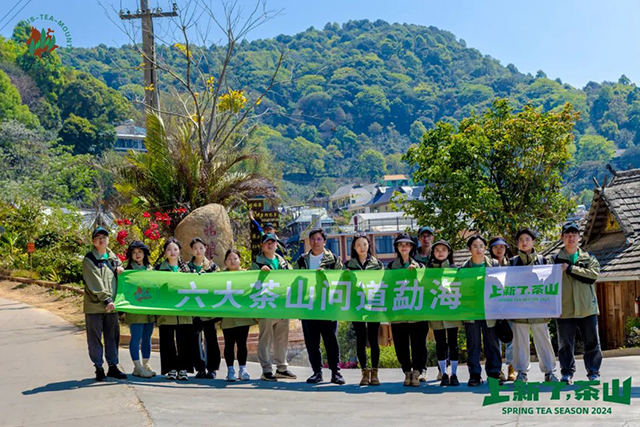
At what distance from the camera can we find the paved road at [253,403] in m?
7.45

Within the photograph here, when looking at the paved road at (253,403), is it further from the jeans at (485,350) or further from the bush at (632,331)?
the bush at (632,331)

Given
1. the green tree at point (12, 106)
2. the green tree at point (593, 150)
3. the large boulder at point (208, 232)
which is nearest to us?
the large boulder at point (208, 232)

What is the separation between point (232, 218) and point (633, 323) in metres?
9.81

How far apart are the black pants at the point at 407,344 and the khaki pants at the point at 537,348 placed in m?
1.08

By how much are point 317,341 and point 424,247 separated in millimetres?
1756

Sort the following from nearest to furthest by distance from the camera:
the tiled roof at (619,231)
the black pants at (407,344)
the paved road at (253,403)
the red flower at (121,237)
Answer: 1. the paved road at (253,403)
2. the black pants at (407,344)
3. the red flower at (121,237)
4. the tiled roof at (619,231)

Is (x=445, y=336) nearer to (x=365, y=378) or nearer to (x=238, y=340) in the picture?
(x=365, y=378)

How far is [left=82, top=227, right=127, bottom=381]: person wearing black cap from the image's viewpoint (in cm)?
954

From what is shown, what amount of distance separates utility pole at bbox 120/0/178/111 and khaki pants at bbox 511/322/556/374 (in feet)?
36.1

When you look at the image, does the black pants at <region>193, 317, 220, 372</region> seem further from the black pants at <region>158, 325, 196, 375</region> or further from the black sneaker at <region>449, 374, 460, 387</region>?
the black sneaker at <region>449, 374, 460, 387</region>

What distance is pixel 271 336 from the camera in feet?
33.1

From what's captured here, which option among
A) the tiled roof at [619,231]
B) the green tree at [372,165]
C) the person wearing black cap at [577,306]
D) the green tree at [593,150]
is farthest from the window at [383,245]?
the green tree at [593,150]

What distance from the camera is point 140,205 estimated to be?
17125 mm

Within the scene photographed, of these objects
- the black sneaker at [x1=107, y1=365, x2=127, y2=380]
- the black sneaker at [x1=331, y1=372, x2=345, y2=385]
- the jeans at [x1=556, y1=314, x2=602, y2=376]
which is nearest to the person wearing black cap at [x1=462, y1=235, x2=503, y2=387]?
the jeans at [x1=556, y1=314, x2=602, y2=376]
